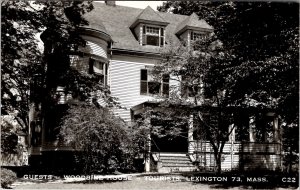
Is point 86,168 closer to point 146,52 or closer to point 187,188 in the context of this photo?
point 187,188

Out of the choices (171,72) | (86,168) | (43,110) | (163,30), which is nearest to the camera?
(86,168)

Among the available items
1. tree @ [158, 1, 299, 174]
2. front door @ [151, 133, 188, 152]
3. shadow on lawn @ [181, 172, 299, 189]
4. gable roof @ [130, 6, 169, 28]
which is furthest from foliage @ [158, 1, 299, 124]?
front door @ [151, 133, 188, 152]

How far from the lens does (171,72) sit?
1930 centimetres

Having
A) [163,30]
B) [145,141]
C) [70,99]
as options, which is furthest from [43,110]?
[163,30]

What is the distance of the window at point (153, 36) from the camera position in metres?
25.1

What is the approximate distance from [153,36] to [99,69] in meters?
Answer: 4.92

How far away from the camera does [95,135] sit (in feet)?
50.7

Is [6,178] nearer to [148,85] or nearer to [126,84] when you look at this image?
[126,84]

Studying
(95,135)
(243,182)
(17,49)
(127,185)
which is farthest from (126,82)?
(243,182)

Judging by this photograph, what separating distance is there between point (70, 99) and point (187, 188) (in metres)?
8.97

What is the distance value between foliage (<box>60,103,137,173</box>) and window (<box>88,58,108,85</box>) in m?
5.59

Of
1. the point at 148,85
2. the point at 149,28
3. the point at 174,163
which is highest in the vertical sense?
the point at 149,28

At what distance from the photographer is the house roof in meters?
24.2

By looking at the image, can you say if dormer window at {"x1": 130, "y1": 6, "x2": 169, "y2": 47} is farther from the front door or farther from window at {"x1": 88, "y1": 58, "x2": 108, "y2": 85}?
the front door
